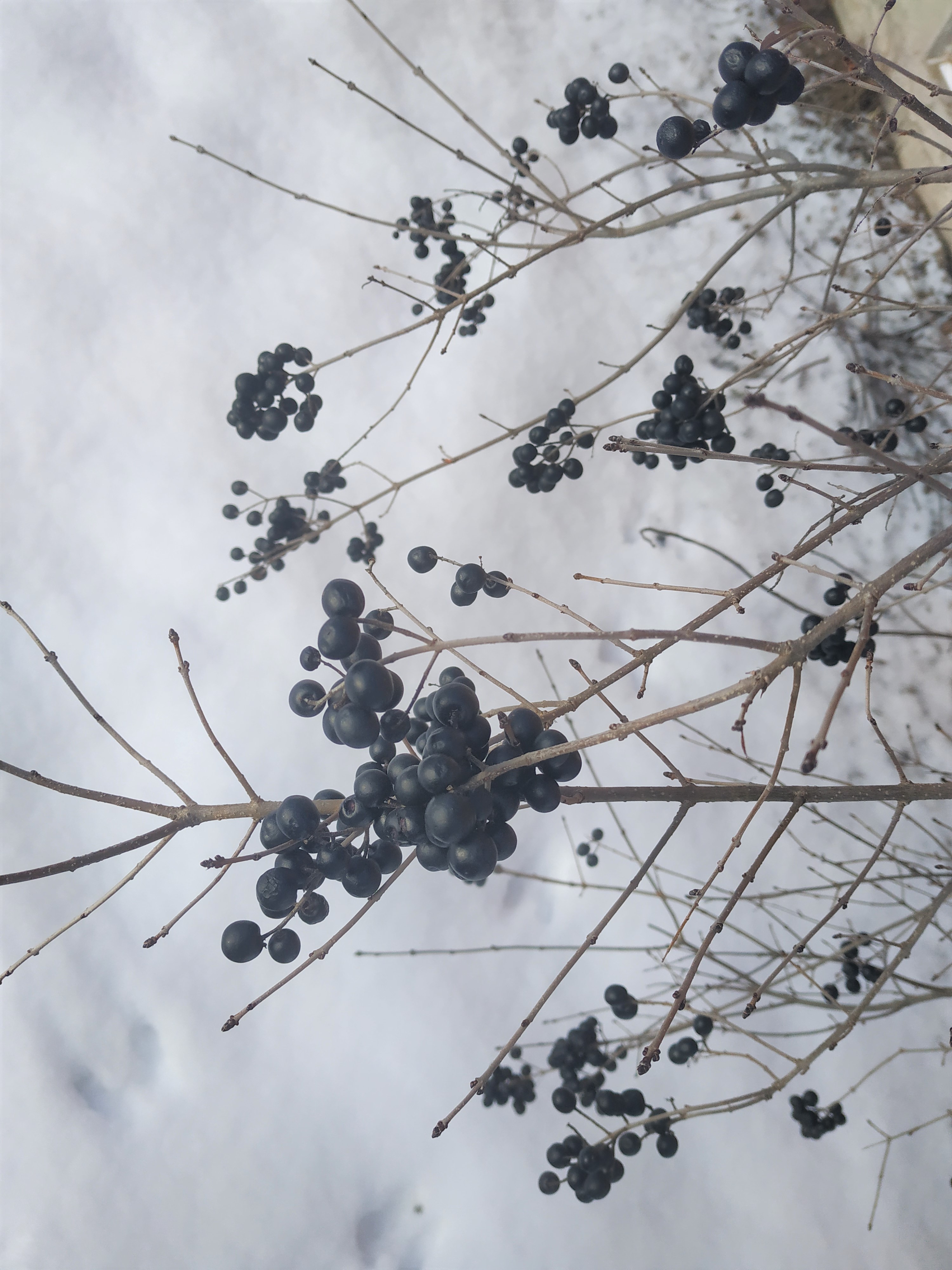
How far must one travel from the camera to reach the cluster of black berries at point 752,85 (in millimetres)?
906

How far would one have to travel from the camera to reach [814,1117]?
1.48m

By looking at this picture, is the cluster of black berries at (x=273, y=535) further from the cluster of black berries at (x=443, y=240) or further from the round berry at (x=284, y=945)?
the round berry at (x=284, y=945)

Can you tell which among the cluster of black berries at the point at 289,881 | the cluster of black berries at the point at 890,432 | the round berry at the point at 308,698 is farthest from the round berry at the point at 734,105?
the cluster of black berries at the point at 289,881

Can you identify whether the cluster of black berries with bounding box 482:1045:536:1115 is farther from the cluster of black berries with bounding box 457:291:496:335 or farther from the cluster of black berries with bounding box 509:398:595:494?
the cluster of black berries with bounding box 457:291:496:335

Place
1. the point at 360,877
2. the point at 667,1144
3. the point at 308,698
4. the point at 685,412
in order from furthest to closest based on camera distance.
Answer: the point at 667,1144 < the point at 685,412 < the point at 308,698 < the point at 360,877

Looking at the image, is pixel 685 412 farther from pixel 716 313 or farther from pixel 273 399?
pixel 273 399

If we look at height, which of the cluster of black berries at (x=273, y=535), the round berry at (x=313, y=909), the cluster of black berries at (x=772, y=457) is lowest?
the round berry at (x=313, y=909)

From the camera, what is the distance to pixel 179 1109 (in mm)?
1666

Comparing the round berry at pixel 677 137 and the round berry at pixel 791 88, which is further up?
the round berry at pixel 791 88

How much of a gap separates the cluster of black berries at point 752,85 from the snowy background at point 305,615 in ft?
3.44

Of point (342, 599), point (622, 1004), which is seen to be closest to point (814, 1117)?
point (622, 1004)

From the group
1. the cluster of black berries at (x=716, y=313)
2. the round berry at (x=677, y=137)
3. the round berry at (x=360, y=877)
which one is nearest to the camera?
the round berry at (x=360, y=877)

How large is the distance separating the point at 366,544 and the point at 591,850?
96 centimetres

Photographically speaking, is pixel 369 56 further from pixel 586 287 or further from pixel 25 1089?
pixel 25 1089
